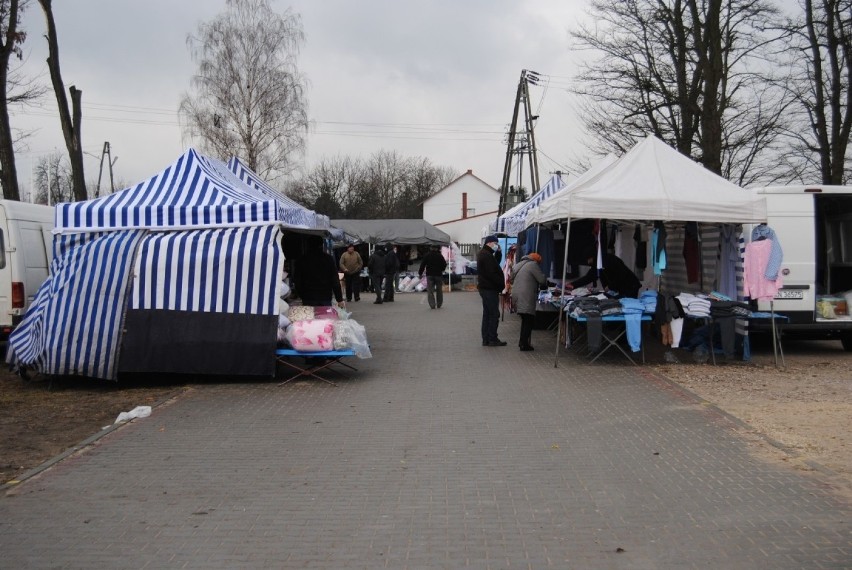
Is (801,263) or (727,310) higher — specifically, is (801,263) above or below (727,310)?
above

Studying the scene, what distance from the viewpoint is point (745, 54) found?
21703mm

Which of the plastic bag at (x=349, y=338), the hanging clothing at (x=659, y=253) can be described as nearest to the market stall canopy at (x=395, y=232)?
the hanging clothing at (x=659, y=253)

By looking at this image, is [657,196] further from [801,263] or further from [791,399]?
[791,399]

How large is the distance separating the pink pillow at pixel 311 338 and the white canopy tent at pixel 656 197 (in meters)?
3.57

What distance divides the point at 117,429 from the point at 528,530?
182 inches

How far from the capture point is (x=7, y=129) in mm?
17766

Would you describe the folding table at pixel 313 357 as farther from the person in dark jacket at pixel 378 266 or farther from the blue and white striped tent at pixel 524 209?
the person in dark jacket at pixel 378 266

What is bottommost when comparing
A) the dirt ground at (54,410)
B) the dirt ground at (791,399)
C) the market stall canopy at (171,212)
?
the dirt ground at (54,410)

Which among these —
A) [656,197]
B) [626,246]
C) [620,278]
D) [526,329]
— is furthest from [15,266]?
[626,246]

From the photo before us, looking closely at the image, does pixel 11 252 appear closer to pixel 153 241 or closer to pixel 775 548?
pixel 153 241

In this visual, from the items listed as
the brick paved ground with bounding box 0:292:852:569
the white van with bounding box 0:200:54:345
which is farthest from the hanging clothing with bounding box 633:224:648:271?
the white van with bounding box 0:200:54:345

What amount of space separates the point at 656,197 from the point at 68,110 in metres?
15.0

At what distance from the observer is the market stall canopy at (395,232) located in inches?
1401

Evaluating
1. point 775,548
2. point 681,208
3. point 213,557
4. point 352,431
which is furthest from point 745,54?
point 213,557
